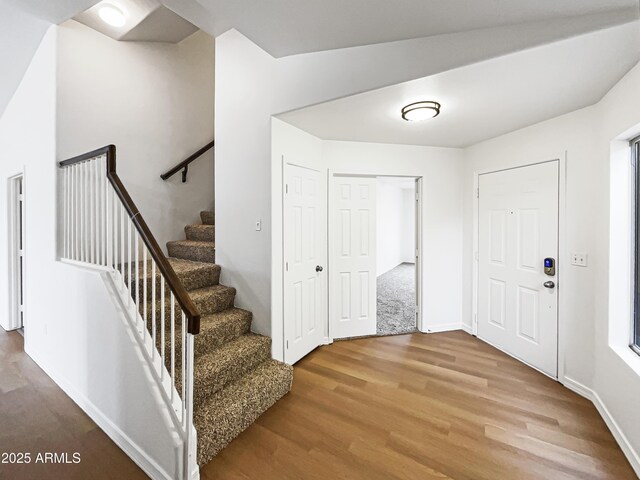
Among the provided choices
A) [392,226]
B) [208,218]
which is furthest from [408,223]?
[208,218]

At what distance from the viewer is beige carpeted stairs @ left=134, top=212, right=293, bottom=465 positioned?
1.81m

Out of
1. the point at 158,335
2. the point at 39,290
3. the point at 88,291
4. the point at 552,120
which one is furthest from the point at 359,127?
the point at 39,290

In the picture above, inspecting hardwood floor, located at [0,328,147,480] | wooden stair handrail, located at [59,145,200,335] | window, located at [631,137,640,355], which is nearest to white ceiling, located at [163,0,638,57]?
window, located at [631,137,640,355]

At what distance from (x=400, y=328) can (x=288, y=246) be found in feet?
6.47

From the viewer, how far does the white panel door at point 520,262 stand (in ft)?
8.64

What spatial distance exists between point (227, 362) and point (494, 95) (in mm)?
2730

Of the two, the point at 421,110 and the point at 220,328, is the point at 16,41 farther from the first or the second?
the point at 421,110

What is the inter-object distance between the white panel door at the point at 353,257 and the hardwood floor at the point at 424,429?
663mm

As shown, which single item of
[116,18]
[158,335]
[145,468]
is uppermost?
[116,18]

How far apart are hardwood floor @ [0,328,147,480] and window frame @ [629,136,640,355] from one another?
3.18 metres

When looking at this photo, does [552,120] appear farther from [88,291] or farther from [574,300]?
[88,291]

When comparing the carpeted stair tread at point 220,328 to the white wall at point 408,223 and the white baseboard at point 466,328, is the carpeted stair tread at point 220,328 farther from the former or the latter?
the white wall at point 408,223

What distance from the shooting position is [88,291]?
215cm

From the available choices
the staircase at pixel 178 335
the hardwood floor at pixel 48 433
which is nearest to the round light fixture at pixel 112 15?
the staircase at pixel 178 335
